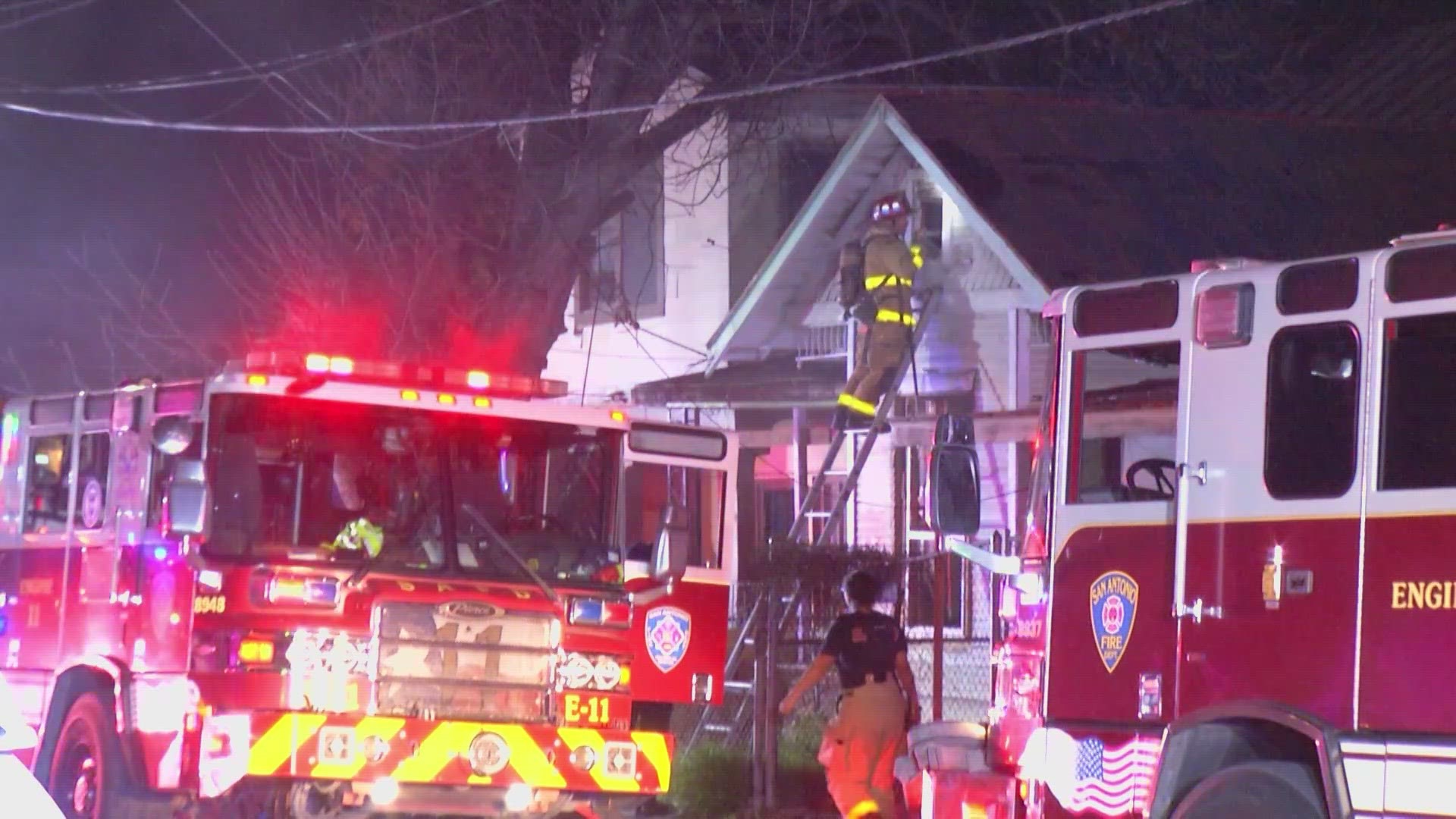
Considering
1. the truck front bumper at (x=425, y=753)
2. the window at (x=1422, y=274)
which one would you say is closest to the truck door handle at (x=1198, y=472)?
the window at (x=1422, y=274)

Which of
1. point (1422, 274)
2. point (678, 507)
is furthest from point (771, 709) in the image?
point (1422, 274)

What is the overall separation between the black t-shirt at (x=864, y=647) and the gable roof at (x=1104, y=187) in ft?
16.7

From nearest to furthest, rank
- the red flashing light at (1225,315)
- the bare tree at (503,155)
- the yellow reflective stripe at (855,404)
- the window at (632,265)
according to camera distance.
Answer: the red flashing light at (1225,315) < the yellow reflective stripe at (855,404) < the bare tree at (503,155) < the window at (632,265)

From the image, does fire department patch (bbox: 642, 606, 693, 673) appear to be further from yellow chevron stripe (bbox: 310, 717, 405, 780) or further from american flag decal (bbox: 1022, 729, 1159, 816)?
american flag decal (bbox: 1022, 729, 1159, 816)

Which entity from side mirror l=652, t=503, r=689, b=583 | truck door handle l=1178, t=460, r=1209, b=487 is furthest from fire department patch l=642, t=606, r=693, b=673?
truck door handle l=1178, t=460, r=1209, b=487

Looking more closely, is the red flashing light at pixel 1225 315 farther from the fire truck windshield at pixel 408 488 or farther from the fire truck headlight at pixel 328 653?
the fire truck headlight at pixel 328 653

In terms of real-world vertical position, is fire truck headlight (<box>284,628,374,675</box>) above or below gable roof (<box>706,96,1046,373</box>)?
below

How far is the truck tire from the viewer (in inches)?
344

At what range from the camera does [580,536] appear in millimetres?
9250

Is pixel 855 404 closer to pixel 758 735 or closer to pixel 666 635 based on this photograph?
pixel 758 735

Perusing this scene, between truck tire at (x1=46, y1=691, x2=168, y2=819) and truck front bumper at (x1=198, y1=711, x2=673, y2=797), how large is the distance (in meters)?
0.60

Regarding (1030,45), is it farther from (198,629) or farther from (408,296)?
(198,629)

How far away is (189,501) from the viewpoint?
8141 millimetres

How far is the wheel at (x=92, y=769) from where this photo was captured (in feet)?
28.7
